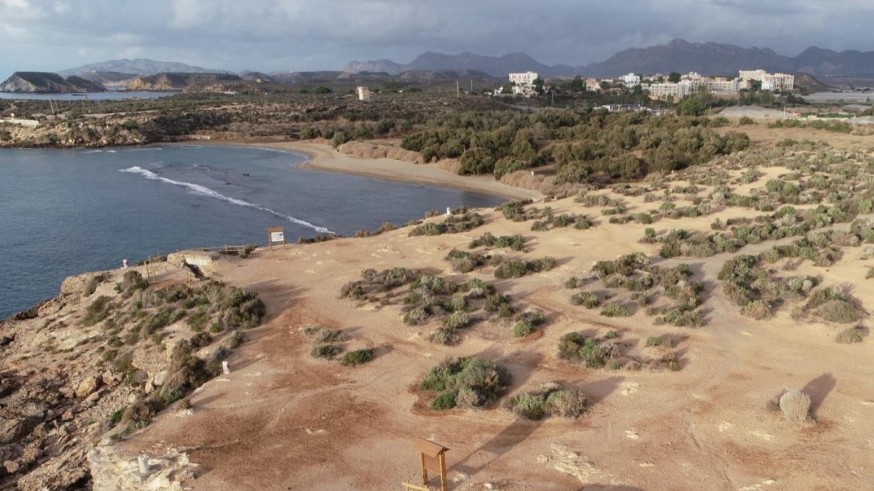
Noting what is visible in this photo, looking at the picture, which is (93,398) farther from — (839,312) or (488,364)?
(839,312)

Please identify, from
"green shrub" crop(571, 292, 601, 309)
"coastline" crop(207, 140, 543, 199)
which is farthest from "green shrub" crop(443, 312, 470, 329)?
"coastline" crop(207, 140, 543, 199)

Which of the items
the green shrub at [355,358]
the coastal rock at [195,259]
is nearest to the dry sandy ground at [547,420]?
the green shrub at [355,358]

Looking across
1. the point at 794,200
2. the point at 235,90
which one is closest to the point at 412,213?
the point at 794,200

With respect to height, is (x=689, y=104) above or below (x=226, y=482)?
above

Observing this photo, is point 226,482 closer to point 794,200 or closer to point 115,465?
point 115,465

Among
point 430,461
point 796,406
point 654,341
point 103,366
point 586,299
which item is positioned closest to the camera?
point 430,461

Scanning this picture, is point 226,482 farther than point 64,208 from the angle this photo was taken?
No

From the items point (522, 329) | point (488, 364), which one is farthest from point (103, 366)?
point (522, 329)
